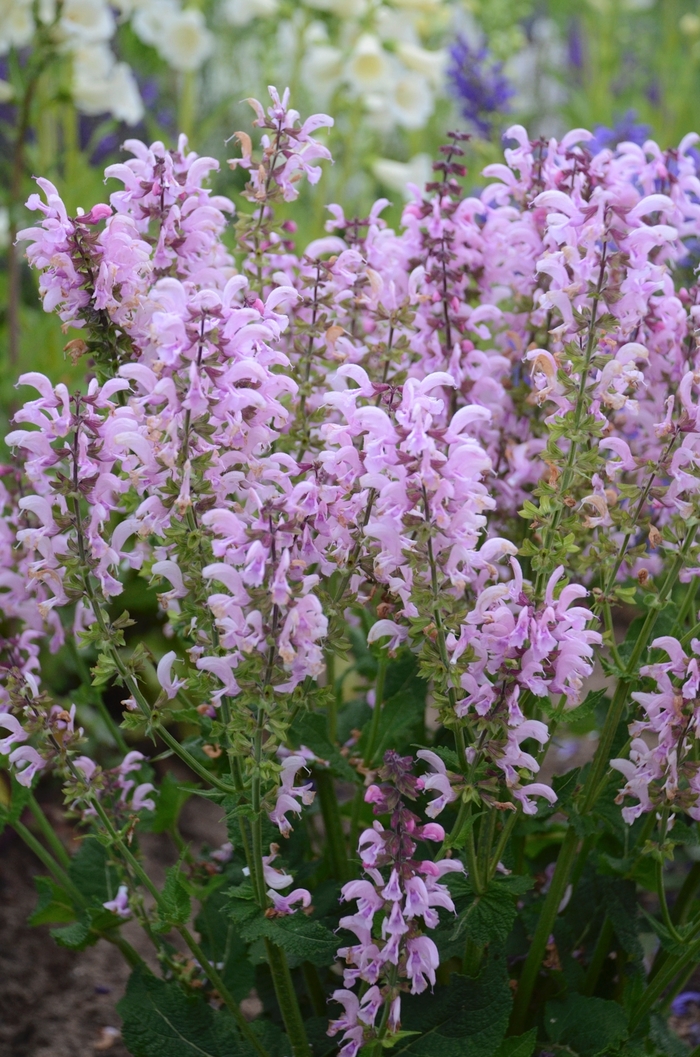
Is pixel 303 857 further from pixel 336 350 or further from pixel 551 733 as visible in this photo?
pixel 336 350

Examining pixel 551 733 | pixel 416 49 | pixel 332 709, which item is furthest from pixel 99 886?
pixel 416 49

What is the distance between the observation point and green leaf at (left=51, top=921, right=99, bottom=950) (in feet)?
5.49

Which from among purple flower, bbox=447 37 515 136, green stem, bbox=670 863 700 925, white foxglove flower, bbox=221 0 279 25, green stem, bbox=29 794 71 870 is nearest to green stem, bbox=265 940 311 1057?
green stem, bbox=29 794 71 870

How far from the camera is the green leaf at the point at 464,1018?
147 centimetres

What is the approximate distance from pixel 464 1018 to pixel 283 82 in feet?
18.7

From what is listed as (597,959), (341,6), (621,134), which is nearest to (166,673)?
(597,959)

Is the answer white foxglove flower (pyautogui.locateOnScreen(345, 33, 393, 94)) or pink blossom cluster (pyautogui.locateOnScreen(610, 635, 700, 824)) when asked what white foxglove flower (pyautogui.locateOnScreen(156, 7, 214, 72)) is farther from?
pink blossom cluster (pyautogui.locateOnScreen(610, 635, 700, 824))

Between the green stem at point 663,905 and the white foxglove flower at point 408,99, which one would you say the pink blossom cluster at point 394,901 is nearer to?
the green stem at point 663,905

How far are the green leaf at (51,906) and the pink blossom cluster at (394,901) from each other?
22.4 inches

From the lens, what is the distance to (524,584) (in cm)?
143

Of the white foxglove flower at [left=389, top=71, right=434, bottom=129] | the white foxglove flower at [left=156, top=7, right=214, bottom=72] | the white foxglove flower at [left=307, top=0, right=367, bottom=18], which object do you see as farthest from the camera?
the white foxglove flower at [left=389, top=71, right=434, bottom=129]

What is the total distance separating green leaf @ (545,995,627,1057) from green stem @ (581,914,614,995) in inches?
6.0

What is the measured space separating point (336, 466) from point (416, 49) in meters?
4.11

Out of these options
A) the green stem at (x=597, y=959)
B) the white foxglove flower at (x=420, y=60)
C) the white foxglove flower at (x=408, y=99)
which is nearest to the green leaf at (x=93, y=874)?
the green stem at (x=597, y=959)
